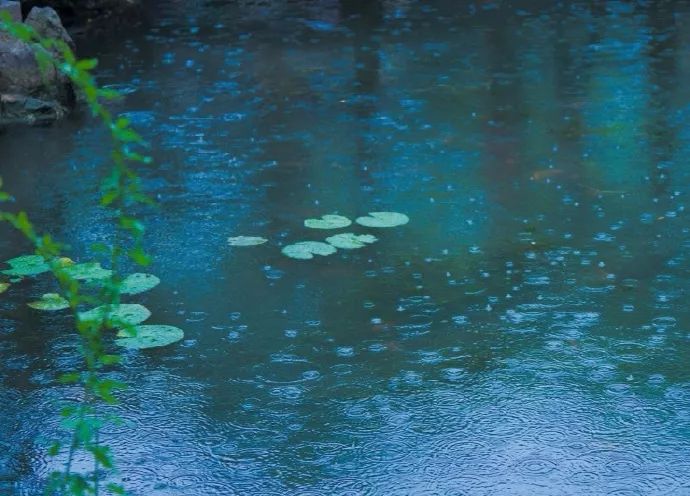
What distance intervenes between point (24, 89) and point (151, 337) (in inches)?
208

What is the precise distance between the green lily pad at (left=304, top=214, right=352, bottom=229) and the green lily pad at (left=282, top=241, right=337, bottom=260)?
10.9 inches

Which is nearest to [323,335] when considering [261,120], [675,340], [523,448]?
[523,448]

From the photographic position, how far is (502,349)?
17.4 feet

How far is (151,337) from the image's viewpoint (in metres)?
5.52

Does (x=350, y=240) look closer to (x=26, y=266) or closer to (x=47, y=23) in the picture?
(x=26, y=266)

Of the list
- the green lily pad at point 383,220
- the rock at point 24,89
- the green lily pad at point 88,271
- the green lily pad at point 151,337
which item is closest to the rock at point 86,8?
the rock at point 24,89

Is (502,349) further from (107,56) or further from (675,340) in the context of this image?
(107,56)

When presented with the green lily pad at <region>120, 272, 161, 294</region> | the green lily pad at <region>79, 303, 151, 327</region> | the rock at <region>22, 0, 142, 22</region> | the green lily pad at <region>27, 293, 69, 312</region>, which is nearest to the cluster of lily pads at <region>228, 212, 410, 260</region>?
the green lily pad at <region>120, 272, 161, 294</region>

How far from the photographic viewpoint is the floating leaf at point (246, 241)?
22.2 feet

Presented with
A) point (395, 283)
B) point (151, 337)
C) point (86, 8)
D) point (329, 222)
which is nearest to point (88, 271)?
point (151, 337)

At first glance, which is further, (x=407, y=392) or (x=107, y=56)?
(x=107, y=56)

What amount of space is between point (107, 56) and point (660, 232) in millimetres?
7943

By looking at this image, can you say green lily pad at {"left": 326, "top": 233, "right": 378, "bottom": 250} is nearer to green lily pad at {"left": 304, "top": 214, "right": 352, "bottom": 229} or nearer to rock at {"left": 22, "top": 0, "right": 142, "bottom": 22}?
green lily pad at {"left": 304, "top": 214, "right": 352, "bottom": 229}

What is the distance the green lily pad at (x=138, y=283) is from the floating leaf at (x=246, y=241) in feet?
2.25
